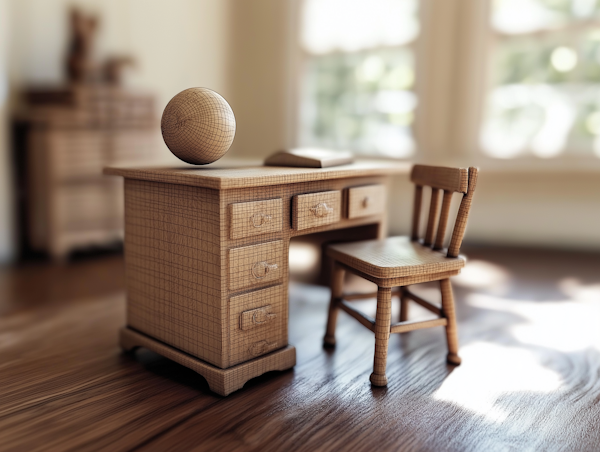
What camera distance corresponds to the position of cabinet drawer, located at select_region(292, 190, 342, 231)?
2020 millimetres

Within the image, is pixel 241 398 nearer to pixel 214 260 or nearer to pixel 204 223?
→ pixel 214 260

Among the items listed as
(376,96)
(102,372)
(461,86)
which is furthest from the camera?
(376,96)

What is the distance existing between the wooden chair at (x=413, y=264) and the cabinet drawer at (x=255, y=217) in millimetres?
352

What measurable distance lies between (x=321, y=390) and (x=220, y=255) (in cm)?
62

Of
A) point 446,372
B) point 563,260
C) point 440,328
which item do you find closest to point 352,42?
point 563,260

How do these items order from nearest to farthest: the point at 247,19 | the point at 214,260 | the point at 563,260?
the point at 214,260
the point at 563,260
the point at 247,19

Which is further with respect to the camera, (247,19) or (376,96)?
(247,19)

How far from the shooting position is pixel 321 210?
210 cm

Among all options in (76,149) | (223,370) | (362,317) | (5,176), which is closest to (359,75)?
(76,149)

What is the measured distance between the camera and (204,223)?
1.87 m

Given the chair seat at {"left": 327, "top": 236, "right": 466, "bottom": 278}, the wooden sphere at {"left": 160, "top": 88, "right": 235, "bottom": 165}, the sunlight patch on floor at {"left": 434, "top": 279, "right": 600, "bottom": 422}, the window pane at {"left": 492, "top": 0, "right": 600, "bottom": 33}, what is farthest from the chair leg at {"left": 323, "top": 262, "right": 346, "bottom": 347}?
the window pane at {"left": 492, "top": 0, "right": 600, "bottom": 33}

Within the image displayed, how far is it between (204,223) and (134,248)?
482 millimetres

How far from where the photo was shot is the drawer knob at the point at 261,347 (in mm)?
1998

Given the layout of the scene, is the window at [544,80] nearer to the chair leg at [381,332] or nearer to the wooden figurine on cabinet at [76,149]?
the wooden figurine on cabinet at [76,149]
